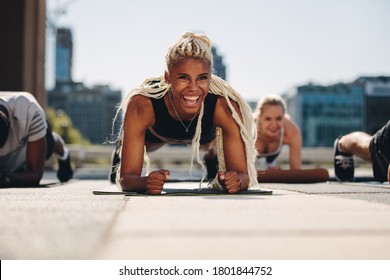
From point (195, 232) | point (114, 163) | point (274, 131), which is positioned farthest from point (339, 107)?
point (195, 232)

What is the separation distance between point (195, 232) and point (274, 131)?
183 inches

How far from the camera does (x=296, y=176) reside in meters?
4.31

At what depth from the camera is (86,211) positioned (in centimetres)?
188

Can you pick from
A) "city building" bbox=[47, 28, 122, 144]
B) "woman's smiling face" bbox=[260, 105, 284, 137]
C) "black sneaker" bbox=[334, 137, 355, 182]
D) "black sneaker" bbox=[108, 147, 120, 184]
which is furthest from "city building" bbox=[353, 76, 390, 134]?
"black sneaker" bbox=[108, 147, 120, 184]

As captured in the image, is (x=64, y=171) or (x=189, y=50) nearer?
(x=189, y=50)

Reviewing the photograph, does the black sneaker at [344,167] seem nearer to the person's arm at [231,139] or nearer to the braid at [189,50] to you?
the person's arm at [231,139]

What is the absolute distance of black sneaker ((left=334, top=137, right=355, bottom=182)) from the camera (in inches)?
194

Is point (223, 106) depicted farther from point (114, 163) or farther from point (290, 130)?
point (290, 130)

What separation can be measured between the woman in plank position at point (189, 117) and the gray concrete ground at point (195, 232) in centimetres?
90

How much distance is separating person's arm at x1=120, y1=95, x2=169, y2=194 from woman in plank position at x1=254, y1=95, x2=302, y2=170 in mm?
2809

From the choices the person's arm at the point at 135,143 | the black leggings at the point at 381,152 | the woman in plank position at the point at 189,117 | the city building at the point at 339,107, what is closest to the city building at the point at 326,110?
the city building at the point at 339,107

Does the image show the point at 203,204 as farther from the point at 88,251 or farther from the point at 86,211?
the point at 88,251
